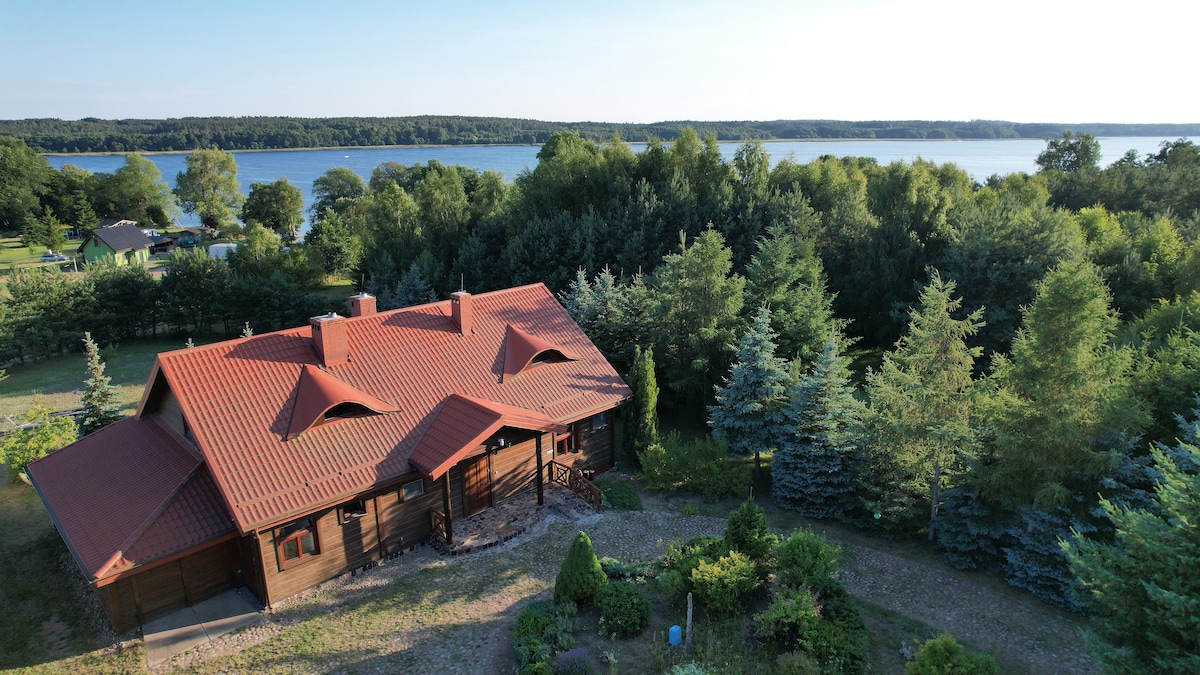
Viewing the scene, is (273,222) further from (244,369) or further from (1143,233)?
(1143,233)

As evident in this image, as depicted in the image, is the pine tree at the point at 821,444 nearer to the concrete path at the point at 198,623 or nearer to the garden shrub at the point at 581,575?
the garden shrub at the point at 581,575

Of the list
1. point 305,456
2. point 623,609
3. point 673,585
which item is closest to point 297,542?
point 305,456

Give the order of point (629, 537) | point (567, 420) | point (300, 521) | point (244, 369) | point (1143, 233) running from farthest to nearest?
1. point (1143, 233)
2. point (567, 420)
3. point (629, 537)
4. point (244, 369)
5. point (300, 521)

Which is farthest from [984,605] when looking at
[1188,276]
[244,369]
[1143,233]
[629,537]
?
[1143,233]

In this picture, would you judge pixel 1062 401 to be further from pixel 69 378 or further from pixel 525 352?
pixel 69 378

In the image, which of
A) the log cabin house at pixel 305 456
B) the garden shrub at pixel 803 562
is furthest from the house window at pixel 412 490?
the garden shrub at pixel 803 562

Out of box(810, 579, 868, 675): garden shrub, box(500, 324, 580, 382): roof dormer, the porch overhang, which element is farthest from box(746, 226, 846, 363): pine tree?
box(810, 579, 868, 675): garden shrub

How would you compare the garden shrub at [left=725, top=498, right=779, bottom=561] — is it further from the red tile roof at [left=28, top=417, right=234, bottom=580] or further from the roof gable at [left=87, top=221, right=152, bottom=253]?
→ the roof gable at [left=87, top=221, right=152, bottom=253]
